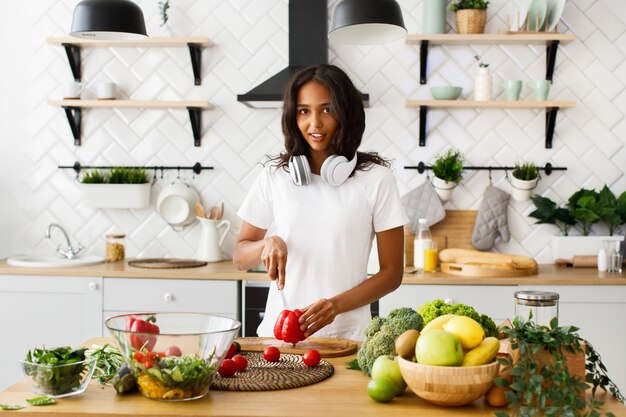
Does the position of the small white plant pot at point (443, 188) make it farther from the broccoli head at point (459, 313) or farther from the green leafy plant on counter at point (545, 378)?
the green leafy plant on counter at point (545, 378)

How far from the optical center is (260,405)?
64.1 inches

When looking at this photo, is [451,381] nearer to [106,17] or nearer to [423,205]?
[106,17]

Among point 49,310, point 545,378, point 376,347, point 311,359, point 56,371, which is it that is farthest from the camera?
point 49,310

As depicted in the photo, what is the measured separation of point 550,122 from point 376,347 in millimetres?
2722

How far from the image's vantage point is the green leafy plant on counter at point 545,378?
1484mm

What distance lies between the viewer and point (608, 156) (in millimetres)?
4207

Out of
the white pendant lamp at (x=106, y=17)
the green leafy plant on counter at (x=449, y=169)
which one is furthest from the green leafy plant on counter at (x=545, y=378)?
the green leafy plant on counter at (x=449, y=169)

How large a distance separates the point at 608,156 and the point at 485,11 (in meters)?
1.04

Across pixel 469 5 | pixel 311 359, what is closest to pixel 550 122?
pixel 469 5

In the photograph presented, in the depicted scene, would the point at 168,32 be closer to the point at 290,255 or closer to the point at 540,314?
the point at 290,255

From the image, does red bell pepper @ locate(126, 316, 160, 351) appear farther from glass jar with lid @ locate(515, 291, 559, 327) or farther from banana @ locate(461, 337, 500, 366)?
glass jar with lid @ locate(515, 291, 559, 327)

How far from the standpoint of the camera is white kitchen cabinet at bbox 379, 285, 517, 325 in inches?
143

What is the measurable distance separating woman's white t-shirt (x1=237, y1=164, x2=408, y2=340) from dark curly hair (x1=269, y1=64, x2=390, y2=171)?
93 mm

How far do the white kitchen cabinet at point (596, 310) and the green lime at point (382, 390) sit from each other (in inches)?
84.0
